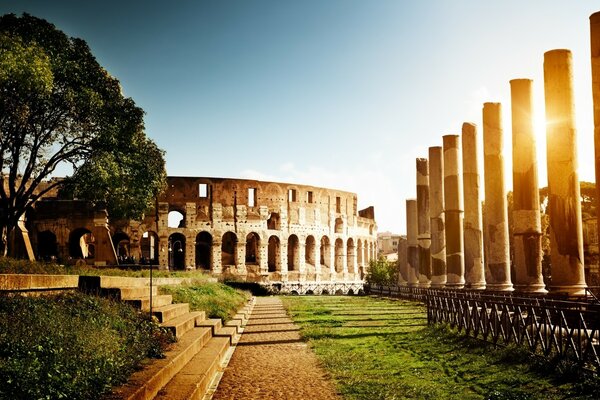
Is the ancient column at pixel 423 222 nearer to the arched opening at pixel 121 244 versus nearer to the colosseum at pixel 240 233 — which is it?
the colosseum at pixel 240 233

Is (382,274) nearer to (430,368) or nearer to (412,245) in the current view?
(412,245)

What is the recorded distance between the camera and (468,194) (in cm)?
1733

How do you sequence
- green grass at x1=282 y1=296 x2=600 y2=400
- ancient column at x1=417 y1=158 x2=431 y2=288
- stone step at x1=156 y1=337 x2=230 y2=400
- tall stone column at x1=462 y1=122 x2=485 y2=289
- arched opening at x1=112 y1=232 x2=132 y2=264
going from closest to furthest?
1. stone step at x1=156 y1=337 x2=230 y2=400
2. green grass at x1=282 y1=296 x2=600 y2=400
3. tall stone column at x1=462 y1=122 x2=485 y2=289
4. ancient column at x1=417 y1=158 x2=431 y2=288
5. arched opening at x1=112 y1=232 x2=132 y2=264

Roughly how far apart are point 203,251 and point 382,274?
14378mm

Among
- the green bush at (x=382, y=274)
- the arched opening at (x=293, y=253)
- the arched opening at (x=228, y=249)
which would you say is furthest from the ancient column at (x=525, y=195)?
the arched opening at (x=293, y=253)

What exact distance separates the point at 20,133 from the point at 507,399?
15.2m

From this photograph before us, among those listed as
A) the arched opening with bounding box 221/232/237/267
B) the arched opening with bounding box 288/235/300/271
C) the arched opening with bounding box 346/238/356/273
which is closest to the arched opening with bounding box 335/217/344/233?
the arched opening with bounding box 346/238/356/273

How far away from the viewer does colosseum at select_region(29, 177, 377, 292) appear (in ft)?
108

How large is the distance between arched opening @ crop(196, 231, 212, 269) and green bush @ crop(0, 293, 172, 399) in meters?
33.4

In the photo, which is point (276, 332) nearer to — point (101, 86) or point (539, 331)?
point (539, 331)

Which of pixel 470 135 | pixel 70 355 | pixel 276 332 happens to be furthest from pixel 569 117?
pixel 70 355

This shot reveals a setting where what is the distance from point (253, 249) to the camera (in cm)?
4244

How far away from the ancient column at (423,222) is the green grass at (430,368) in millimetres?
11443

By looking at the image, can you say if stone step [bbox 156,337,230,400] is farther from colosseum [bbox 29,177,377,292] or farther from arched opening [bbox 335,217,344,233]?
arched opening [bbox 335,217,344,233]
